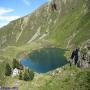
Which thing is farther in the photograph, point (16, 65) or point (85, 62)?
point (85, 62)

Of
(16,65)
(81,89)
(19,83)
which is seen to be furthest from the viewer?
(16,65)

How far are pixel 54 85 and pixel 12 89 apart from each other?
59.8ft

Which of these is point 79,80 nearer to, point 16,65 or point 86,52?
point 16,65

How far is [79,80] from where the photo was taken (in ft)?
234

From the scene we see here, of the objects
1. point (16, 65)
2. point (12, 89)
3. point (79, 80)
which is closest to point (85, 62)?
point (16, 65)

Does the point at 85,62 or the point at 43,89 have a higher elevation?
the point at 85,62

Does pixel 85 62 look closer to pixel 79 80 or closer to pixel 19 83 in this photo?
pixel 19 83

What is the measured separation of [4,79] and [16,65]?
1639 cm

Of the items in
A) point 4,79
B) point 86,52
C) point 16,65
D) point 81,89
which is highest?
point 86,52

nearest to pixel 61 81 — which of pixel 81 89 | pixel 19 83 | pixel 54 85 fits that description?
pixel 54 85

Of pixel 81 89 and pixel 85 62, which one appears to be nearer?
pixel 81 89

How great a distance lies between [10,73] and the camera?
109 metres

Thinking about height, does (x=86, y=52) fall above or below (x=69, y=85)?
above

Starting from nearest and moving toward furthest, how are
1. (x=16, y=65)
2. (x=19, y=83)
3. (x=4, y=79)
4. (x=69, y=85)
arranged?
(x=69, y=85), (x=19, y=83), (x=4, y=79), (x=16, y=65)
